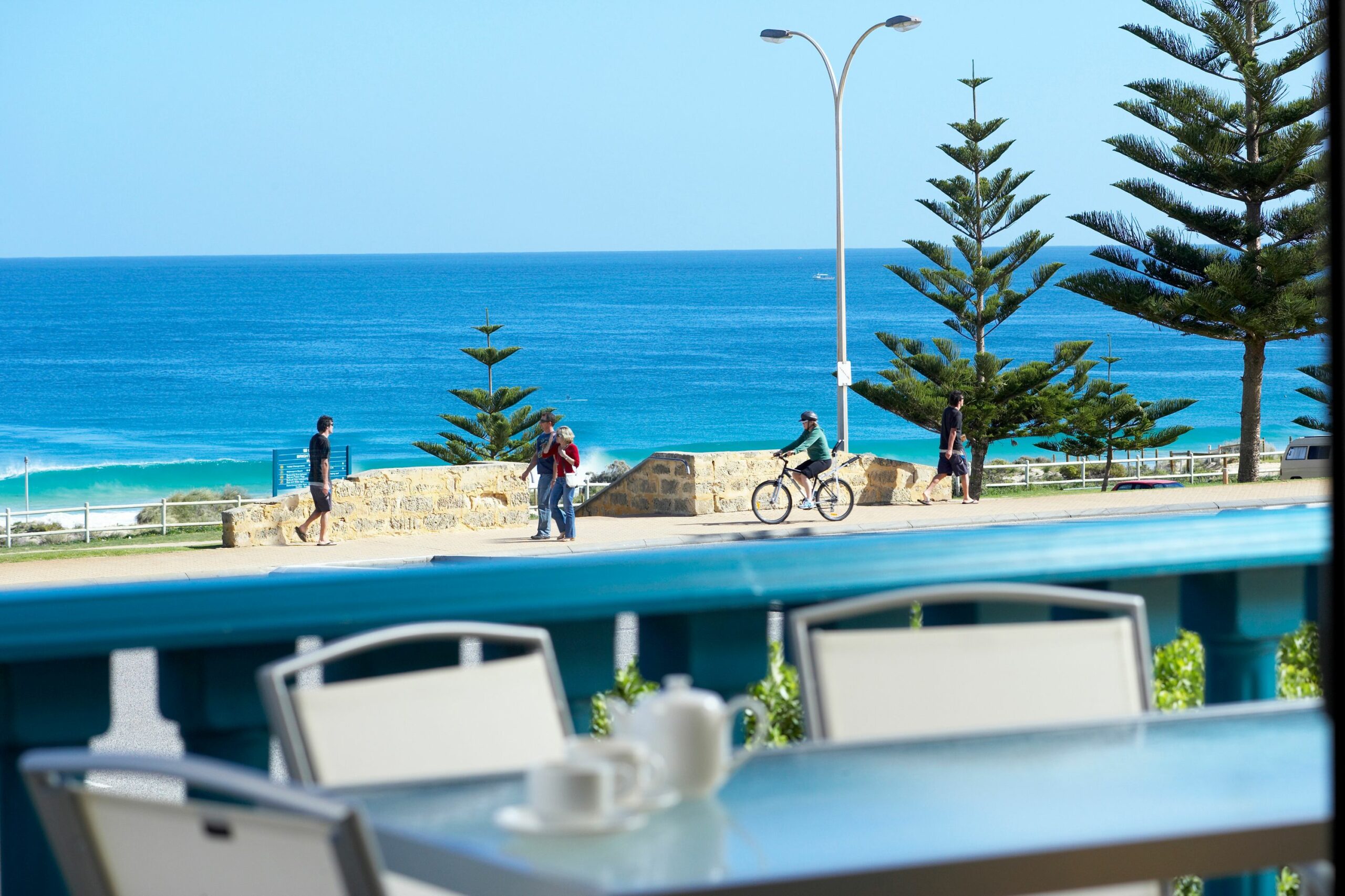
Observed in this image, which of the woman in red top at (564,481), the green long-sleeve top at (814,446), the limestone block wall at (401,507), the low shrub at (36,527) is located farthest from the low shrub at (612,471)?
the woman in red top at (564,481)

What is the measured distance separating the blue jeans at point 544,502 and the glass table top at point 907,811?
13548mm

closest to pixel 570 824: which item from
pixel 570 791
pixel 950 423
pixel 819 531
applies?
pixel 570 791

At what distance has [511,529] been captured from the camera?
16.9 metres

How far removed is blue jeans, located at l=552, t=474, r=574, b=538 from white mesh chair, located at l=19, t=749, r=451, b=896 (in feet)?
45.2

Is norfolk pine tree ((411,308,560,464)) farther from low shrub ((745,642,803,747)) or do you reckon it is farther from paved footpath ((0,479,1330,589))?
low shrub ((745,642,803,747))

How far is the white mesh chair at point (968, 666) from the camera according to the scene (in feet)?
5.90

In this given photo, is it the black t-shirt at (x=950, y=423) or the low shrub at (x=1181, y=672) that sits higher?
the black t-shirt at (x=950, y=423)

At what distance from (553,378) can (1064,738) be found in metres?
75.0

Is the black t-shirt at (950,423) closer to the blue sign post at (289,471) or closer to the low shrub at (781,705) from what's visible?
the blue sign post at (289,471)

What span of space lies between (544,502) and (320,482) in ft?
7.76

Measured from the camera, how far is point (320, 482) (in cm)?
1504

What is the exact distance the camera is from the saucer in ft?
4.30

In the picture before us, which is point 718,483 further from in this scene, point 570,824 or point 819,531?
point 570,824

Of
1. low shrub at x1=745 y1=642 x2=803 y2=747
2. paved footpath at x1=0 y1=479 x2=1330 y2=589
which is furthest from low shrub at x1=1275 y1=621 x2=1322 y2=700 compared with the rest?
paved footpath at x1=0 y1=479 x2=1330 y2=589
